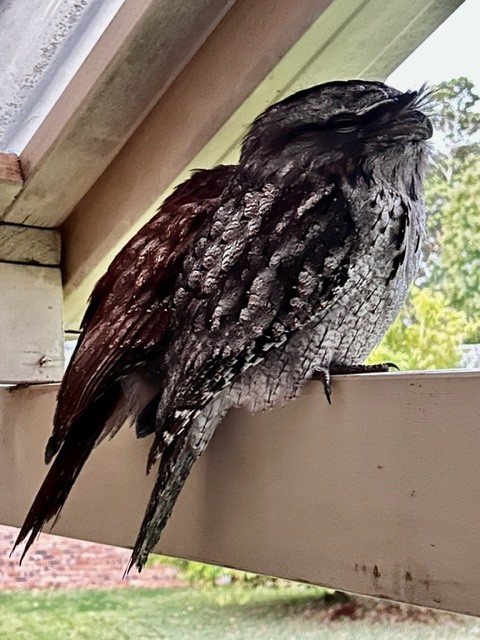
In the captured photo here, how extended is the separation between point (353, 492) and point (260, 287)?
0.19 m

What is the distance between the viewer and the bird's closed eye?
2.69 feet

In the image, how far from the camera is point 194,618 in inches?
41.6

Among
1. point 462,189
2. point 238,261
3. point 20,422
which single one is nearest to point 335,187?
point 238,261

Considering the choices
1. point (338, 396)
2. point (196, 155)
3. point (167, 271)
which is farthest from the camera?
point (196, 155)

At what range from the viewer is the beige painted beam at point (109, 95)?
3.48ft

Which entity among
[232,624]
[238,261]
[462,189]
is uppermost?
[462,189]

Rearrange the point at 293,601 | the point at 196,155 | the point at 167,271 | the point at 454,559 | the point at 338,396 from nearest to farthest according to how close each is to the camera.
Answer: the point at 454,559 < the point at 338,396 < the point at 167,271 < the point at 293,601 < the point at 196,155

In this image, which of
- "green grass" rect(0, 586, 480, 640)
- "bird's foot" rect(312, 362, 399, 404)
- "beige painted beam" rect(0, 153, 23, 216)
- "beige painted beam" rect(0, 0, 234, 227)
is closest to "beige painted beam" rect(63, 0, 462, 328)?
"beige painted beam" rect(0, 0, 234, 227)

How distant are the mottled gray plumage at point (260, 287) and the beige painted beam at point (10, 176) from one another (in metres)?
0.44

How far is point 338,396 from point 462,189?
382 millimetres

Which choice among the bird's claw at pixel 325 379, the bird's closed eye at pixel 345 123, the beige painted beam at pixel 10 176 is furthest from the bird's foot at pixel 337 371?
the beige painted beam at pixel 10 176

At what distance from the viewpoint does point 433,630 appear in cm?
85

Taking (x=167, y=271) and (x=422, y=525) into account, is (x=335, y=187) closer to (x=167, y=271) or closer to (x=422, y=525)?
(x=167, y=271)

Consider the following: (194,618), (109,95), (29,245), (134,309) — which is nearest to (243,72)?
(109,95)
